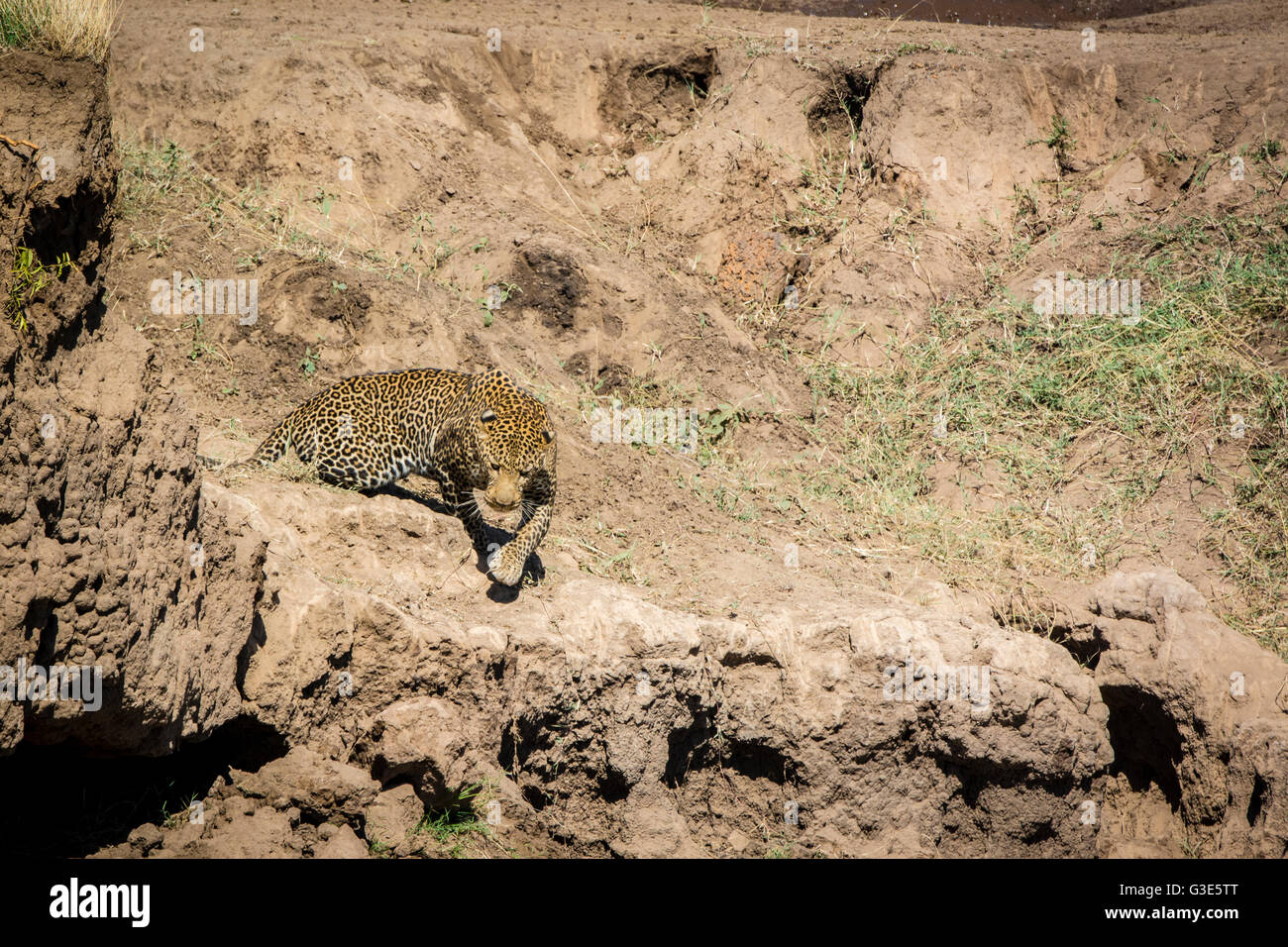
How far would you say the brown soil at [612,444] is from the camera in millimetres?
5676

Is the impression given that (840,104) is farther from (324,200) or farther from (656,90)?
(324,200)

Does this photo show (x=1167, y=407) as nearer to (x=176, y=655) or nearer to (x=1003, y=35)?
(x=1003, y=35)

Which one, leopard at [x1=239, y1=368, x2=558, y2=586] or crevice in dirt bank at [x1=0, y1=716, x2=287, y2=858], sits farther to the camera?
leopard at [x1=239, y1=368, x2=558, y2=586]

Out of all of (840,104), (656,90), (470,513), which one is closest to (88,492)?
(470,513)

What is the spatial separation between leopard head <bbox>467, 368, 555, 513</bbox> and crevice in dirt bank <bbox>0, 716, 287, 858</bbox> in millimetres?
2210

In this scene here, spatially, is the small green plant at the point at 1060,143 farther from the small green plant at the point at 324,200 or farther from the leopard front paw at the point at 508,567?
the leopard front paw at the point at 508,567

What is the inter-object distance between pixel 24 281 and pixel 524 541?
345 cm

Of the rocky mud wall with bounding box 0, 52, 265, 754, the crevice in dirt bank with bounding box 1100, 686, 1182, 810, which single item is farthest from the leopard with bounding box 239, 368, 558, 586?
the crevice in dirt bank with bounding box 1100, 686, 1182, 810

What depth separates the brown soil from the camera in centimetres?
568

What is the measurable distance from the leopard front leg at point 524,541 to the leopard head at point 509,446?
12 cm

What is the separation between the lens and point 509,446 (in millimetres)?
7520

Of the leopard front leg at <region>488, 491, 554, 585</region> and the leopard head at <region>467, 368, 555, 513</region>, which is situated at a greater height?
the leopard head at <region>467, 368, 555, 513</region>

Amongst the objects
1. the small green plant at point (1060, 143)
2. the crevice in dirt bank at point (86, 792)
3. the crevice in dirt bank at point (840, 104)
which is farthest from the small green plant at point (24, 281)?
the small green plant at point (1060, 143)

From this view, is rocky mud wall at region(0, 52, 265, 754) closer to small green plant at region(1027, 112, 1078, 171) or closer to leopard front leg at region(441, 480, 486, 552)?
leopard front leg at region(441, 480, 486, 552)
